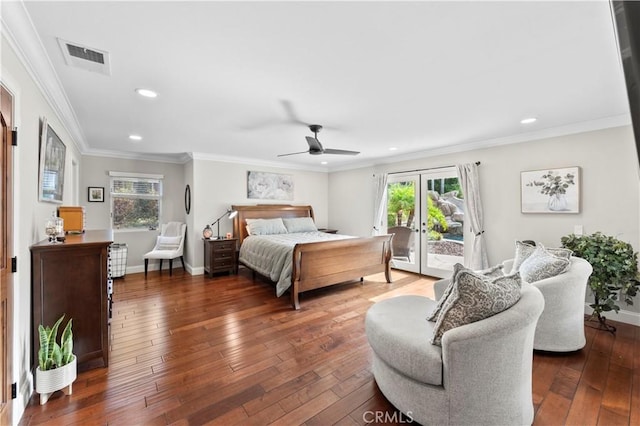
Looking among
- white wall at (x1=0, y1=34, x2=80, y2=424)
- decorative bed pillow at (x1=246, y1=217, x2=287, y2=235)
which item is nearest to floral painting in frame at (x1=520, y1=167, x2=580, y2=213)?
decorative bed pillow at (x1=246, y1=217, x2=287, y2=235)

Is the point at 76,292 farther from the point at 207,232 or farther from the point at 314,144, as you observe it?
the point at 207,232

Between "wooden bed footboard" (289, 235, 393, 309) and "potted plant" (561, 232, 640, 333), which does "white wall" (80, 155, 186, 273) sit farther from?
"potted plant" (561, 232, 640, 333)

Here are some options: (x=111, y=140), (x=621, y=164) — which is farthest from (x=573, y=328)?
(x=111, y=140)

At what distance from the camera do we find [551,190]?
12.3 feet

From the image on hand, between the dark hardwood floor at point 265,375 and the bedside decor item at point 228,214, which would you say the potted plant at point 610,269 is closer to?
the dark hardwood floor at point 265,375

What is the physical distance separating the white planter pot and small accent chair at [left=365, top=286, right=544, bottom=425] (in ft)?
7.36

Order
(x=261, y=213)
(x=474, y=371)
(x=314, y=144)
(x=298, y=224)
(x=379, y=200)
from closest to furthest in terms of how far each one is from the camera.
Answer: (x=474, y=371) < (x=314, y=144) < (x=379, y=200) < (x=261, y=213) < (x=298, y=224)

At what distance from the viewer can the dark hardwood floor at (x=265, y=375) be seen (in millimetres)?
1887

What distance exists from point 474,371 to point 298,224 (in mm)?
4887

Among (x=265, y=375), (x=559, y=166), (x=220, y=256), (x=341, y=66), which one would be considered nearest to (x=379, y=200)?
(x=559, y=166)

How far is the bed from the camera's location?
12.7 ft

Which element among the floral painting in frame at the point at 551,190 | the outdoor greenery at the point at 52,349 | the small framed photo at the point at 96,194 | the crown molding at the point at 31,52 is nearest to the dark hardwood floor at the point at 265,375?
the outdoor greenery at the point at 52,349

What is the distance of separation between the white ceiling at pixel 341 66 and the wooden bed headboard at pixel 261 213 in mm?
2201

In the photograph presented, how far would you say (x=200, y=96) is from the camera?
2.77 meters
